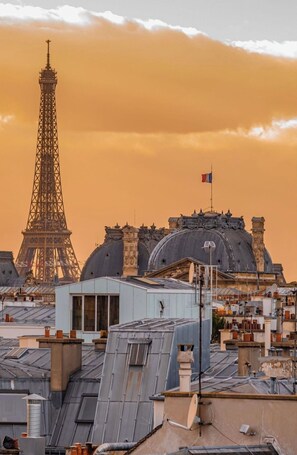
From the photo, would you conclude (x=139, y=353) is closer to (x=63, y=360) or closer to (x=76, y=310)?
(x=63, y=360)

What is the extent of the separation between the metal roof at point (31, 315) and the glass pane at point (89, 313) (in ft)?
47.9

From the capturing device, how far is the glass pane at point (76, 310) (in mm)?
53750

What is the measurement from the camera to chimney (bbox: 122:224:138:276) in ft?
595

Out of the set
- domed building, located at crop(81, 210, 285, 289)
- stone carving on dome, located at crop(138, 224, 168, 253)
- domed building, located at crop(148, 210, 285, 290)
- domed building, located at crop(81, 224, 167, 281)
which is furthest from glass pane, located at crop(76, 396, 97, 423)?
stone carving on dome, located at crop(138, 224, 168, 253)

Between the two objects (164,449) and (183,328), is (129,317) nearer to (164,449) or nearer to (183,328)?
(183,328)

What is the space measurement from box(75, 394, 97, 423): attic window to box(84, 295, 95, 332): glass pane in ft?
48.3

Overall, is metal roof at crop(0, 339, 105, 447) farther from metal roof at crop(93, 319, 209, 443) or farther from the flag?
the flag

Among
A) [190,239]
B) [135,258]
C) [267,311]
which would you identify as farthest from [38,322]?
[135,258]

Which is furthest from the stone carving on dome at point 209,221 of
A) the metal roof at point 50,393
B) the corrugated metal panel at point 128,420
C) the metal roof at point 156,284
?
the corrugated metal panel at point 128,420

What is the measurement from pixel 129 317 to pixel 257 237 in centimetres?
12008

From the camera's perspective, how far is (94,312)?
53438 millimetres

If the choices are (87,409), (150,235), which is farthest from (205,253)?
(87,409)

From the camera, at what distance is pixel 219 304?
88750 millimetres

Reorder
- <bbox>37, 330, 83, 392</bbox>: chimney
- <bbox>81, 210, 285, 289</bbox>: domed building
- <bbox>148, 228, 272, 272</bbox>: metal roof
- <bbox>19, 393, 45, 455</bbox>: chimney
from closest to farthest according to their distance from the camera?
<bbox>19, 393, 45, 455</bbox>: chimney < <bbox>37, 330, 83, 392</bbox>: chimney < <bbox>81, 210, 285, 289</bbox>: domed building < <bbox>148, 228, 272, 272</bbox>: metal roof
